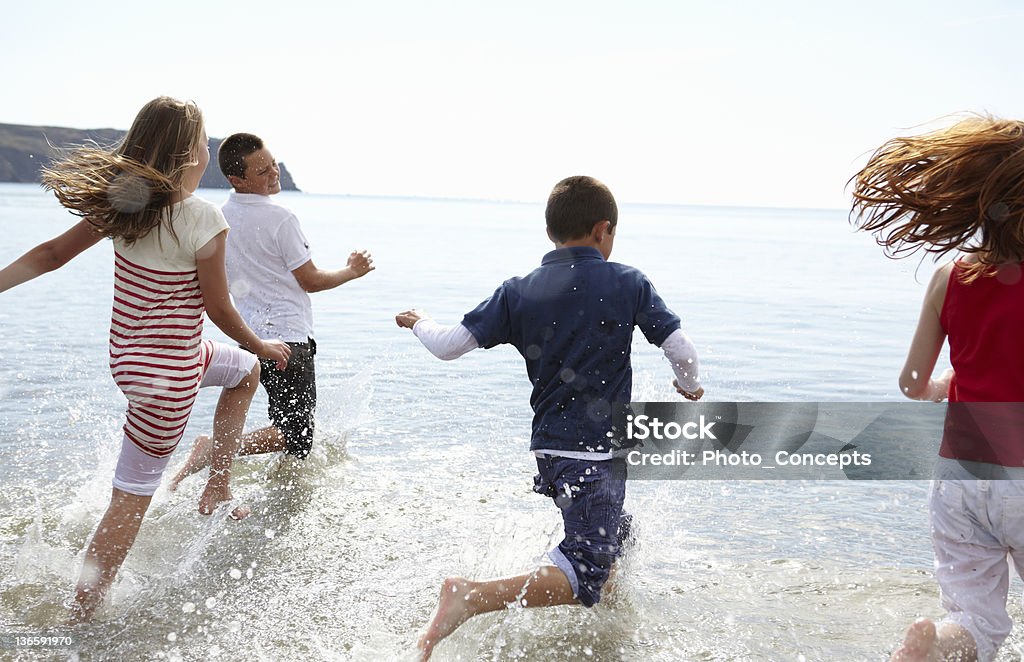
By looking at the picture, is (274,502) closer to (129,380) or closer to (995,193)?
(129,380)

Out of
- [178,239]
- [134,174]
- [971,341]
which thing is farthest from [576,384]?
[134,174]

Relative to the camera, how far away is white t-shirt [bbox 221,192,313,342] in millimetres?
4898

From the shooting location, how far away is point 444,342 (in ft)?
11.7

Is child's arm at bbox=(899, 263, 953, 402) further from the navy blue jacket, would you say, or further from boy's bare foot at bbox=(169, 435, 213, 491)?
boy's bare foot at bbox=(169, 435, 213, 491)

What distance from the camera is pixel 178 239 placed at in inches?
144

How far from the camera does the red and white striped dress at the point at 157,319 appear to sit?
3.66 metres

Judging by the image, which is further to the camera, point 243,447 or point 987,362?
point 243,447

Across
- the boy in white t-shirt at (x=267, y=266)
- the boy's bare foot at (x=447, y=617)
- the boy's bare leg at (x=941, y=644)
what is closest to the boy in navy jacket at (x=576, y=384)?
Answer: the boy's bare foot at (x=447, y=617)

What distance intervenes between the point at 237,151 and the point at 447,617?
2867 millimetres

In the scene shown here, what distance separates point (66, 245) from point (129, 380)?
66cm

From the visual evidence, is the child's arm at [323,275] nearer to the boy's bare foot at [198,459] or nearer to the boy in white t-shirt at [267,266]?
the boy in white t-shirt at [267,266]

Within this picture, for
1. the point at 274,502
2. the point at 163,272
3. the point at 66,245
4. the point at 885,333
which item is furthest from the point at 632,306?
the point at 885,333

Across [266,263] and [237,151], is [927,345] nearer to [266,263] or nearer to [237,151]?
[266,263]

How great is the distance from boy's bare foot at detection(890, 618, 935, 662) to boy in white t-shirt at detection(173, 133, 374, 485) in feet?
10.4
